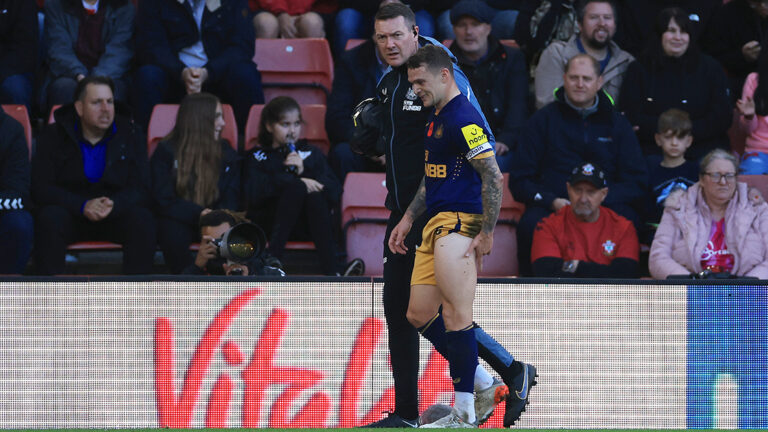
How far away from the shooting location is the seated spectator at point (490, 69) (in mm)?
8547

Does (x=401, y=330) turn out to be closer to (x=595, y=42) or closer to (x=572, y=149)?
(x=572, y=149)

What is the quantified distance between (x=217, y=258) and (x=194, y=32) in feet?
9.35

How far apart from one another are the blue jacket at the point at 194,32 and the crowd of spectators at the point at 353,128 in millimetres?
14

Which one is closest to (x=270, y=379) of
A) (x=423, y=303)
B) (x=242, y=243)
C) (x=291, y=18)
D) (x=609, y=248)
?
(x=242, y=243)

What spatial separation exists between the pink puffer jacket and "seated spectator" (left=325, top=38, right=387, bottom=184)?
86.4 inches

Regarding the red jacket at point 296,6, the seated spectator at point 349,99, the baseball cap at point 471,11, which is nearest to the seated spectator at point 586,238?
the seated spectator at point 349,99

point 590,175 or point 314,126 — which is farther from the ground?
point 314,126

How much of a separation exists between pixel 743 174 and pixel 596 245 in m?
1.52

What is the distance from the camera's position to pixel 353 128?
26.8ft

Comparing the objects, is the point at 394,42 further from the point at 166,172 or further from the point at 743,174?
the point at 743,174

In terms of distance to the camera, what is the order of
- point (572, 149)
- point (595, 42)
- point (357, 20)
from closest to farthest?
point (572, 149) → point (595, 42) → point (357, 20)

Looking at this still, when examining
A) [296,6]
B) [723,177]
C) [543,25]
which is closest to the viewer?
[723,177]

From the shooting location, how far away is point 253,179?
778 centimetres

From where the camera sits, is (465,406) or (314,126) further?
(314,126)
